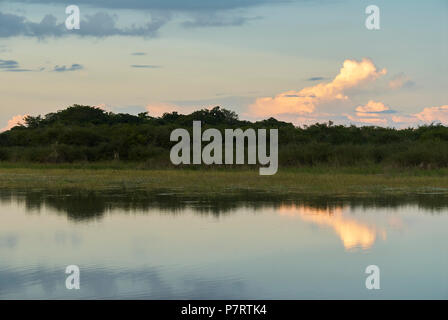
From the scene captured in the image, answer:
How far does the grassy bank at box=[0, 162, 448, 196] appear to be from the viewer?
1819 centimetres

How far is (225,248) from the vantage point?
31.6 feet

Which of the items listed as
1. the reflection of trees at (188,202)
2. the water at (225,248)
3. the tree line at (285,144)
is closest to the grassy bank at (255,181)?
the reflection of trees at (188,202)

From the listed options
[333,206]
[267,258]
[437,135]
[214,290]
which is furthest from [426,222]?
[437,135]

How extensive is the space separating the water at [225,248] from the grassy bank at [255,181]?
2.96 metres

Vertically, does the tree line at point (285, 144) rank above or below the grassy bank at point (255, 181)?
above

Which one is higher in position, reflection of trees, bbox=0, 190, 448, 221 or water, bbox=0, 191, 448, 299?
reflection of trees, bbox=0, 190, 448, 221

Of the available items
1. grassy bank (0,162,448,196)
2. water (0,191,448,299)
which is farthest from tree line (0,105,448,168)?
water (0,191,448,299)

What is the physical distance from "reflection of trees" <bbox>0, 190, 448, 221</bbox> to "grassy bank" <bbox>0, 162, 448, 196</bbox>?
101 centimetres

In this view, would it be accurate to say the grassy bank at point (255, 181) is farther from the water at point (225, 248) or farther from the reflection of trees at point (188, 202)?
the water at point (225, 248)

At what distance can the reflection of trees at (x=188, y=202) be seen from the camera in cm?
1398

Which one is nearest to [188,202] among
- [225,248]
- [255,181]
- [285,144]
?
[225,248]

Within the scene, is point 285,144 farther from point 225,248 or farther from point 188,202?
point 225,248

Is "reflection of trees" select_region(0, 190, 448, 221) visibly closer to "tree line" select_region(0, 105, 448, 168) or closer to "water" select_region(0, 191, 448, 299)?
"water" select_region(0, 191, 448, 299)

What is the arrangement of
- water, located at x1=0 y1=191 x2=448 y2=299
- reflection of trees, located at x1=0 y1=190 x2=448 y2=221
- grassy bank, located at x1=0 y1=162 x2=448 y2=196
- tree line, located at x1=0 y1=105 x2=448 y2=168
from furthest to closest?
tree line, located at x1=0 y1=105 x2=448 y2=168
grassy bank, located at x1=0 y1=162 x2=448 y2=196
reflection of trees, located at x1=0 y1=190 x2=448 y2=221
water, located at x1=0 y1=191 x2=448 y2=299
